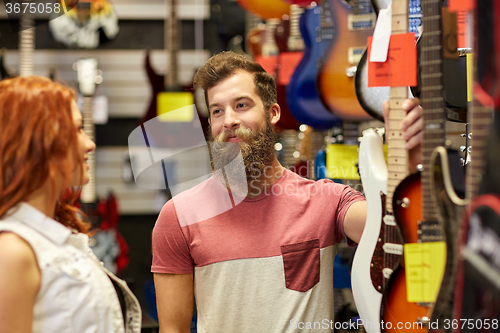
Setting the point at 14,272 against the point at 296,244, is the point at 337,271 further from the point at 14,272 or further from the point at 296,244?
the point at 14,272

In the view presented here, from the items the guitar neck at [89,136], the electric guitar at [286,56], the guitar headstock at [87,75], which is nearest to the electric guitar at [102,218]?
the guitar neck at [89,136]

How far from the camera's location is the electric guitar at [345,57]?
53.5 inches

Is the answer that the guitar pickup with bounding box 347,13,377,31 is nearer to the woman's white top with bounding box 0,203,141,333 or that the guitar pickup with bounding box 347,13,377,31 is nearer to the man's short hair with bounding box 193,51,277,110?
the man's short hair with bounding box 193,51,277,110

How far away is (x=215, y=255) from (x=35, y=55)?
219cm

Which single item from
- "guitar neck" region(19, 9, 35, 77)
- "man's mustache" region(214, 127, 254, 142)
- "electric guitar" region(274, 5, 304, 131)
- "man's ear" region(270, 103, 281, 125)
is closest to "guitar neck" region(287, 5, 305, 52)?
"electric guitar" region(274, 5, 304, 131)

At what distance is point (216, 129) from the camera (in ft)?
3.76

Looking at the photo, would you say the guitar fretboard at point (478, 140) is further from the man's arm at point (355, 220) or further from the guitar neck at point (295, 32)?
the guitar neck at point (295, 32)

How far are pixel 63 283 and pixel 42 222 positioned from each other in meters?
0.11

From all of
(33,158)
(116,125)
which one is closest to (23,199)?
(33,158)

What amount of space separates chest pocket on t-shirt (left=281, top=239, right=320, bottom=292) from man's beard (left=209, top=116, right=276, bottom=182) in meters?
0.20

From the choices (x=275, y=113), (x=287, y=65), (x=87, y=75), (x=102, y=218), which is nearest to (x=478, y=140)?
(x=275, y=113)

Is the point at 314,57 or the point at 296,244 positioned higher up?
the point at 314,57

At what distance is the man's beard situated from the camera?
1.15m

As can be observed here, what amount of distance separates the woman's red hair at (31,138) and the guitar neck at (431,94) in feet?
1.94
